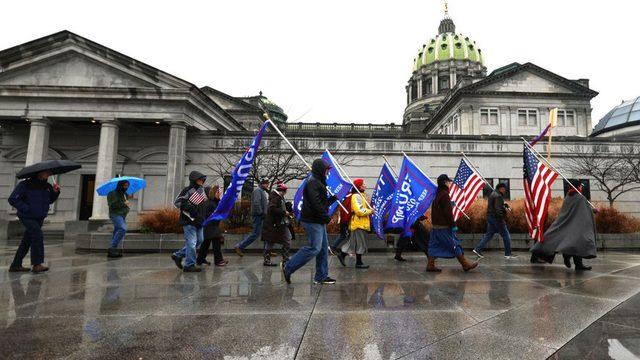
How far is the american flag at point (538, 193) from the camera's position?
31.5ft

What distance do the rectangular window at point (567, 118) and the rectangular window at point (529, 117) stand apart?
3353 millimetres

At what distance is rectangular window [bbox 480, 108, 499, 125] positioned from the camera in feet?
180

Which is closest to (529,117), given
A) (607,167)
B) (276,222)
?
(607,167)

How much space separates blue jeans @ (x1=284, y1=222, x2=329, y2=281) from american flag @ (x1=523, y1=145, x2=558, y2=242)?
18.7 ft

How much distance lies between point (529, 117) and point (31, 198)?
2316 inches

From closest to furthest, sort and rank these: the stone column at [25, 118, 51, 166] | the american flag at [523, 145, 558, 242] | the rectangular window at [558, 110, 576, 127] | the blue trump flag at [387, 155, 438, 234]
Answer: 1. the blue trump flag at [387, 155, 438, 234]
2. the american flag at [523, 145, 558, 242]
3. the stone column at [25, 118, 51, 166]
4. the rectangular window at [558, 110, 576, 127]

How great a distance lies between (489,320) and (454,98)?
57433 millimetres

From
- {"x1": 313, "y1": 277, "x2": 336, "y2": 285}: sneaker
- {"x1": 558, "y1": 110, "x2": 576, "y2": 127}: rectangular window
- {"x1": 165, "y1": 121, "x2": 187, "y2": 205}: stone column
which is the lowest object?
{"x1": 313, "y1": 277, "x2": 336, "y2": 285}: sneaker

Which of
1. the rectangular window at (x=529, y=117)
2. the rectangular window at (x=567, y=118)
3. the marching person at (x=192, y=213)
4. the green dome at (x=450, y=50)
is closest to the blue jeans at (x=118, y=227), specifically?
the marching person at (x=192, y=213)

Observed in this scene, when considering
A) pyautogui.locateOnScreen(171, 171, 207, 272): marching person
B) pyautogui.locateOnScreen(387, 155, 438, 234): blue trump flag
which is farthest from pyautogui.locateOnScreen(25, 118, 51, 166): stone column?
pyautogui.locateOnScreen(387, 155, 438, 234): blue trump flag

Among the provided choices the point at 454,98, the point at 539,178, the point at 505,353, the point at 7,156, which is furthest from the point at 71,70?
the point at 454,98

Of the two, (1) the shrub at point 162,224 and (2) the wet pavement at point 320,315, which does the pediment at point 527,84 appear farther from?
(2) the wet pavement at point 320,315

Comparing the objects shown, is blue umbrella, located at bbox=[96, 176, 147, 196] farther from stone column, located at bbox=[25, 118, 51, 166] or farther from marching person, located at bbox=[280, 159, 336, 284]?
stone column, located at bbox=[25, 118, 51, 166]

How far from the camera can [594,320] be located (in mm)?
4488
